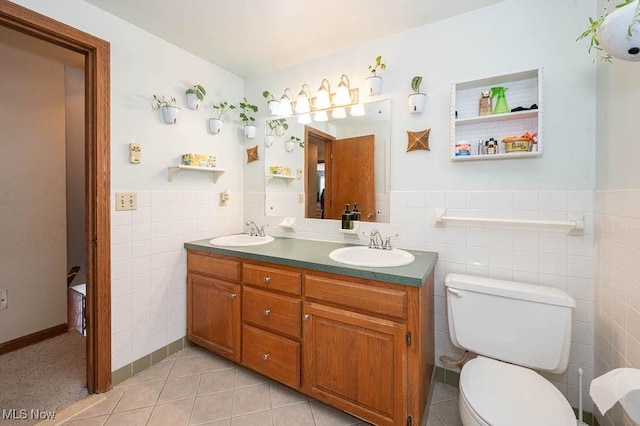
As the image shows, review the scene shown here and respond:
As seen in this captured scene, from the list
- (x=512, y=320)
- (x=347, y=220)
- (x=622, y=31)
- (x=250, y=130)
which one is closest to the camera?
(x=622, y=31)

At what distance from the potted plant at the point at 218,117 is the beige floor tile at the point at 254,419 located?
6.41ft

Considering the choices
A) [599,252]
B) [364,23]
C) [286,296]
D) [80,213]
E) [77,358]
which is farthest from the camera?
[80,213]

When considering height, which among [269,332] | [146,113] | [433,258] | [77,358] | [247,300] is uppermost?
[146,113]

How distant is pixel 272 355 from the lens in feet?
5.43

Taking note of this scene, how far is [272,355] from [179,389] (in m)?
0.62

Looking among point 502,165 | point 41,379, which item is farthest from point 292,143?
point 41,379

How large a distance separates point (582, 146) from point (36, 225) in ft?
12.3

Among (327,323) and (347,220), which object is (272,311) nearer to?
(327,323)

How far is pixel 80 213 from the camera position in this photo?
2.69m

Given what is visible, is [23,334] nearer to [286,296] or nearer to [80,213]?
[80,213]

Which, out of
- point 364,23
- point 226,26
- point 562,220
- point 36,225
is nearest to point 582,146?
point 562,220

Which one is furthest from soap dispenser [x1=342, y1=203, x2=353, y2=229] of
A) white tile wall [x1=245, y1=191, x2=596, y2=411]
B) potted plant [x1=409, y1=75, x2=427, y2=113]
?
potted plant [x1=409, y1=75, x2=427, y2=113]

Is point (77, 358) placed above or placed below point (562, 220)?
below

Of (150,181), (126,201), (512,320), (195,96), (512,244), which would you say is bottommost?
(512,320)
